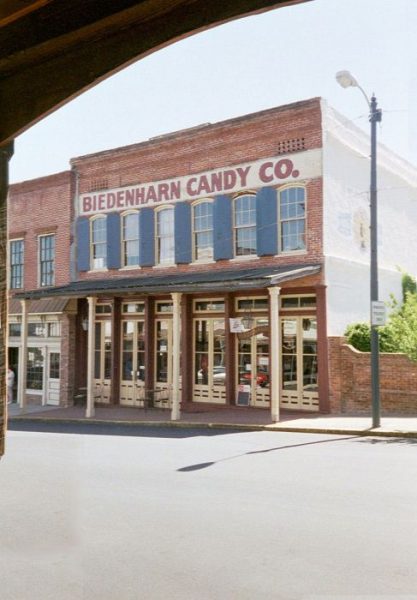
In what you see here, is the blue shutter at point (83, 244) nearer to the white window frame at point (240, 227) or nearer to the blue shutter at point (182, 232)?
the blue shutter at point (182, 232)

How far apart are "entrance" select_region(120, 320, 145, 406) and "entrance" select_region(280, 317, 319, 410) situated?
545 cm

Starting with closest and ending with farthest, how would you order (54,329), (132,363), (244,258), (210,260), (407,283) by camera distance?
(244,258), (210,260), (132,363), (407,283), (54,329)

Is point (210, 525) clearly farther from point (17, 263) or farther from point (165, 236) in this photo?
point (17, 263)

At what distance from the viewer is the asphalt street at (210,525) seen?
16.2ft

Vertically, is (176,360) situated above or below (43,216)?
below

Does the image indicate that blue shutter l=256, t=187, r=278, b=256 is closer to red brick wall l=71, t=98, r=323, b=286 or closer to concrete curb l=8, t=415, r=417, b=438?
red brick wall l=71, t=98, r=323, b=286

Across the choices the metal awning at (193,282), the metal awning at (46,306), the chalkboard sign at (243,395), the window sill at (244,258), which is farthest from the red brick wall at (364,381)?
the metal awning at (46,306)

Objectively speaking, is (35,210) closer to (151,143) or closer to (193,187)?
(151,143)

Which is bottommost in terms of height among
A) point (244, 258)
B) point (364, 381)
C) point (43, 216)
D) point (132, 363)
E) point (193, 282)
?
point (364, 381)

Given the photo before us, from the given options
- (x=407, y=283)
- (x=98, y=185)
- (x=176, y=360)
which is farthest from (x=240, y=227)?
(x=407, y=283)

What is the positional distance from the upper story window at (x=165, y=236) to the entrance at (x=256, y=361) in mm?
4014

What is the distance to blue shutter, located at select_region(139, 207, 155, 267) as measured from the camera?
69.1 ft

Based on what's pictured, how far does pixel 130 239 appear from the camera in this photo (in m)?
21.8

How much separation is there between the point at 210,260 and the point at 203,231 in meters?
1.06
